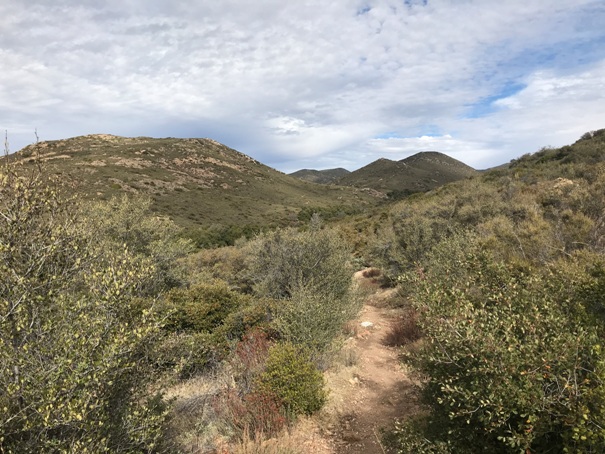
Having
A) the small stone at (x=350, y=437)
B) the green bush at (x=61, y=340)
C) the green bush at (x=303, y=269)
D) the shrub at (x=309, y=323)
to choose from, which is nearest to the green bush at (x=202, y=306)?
the green bush at (x=303, y=269)

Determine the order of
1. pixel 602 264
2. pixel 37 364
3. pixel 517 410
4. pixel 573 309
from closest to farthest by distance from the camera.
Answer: pixel 517 410, pixel 37 364, pixel 573 309, pixel 602 264

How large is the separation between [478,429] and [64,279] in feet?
17.5

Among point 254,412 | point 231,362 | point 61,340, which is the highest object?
point 61,340

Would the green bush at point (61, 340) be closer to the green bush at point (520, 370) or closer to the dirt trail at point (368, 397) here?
the green bush at point (520, 370)

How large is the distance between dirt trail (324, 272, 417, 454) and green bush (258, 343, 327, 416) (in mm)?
620

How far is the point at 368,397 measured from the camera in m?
8.18

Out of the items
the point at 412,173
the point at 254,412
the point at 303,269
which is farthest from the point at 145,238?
the point at 412,173

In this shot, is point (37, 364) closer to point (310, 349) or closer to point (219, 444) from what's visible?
point (219, 444)

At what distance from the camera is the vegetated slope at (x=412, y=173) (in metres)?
134

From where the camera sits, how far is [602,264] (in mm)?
5113

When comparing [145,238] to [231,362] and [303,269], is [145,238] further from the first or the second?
[231,362]

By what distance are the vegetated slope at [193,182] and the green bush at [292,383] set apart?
5647 cm

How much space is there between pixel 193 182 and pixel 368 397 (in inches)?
3391

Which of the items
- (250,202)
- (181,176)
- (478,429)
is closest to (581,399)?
(478,429)
